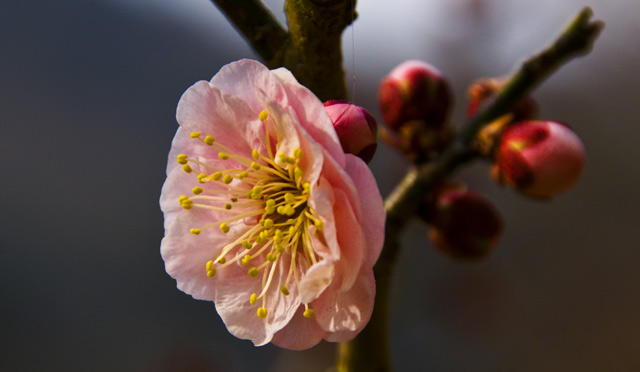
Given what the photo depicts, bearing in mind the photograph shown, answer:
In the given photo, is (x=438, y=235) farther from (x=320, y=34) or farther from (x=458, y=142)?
(x=320, y=34)

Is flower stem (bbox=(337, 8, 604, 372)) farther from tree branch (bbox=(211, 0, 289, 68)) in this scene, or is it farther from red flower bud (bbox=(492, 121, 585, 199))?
tree branch (bbox=(211, 0, 289, 68))

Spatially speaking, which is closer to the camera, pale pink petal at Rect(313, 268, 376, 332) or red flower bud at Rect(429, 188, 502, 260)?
pale pink petal at Rect(313, 268, 376, 332)

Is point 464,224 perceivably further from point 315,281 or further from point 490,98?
point 315,281

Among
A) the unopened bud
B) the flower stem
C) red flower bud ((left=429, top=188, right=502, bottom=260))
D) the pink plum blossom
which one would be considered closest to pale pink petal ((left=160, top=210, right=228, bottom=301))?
the pink plum blossom

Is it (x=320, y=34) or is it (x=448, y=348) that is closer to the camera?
(x=320, y=34)

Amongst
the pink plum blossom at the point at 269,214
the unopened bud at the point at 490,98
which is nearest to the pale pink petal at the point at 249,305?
the pink plum blossom at the point at 269,214

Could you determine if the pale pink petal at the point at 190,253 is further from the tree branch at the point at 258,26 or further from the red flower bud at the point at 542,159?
the red flower bud at the point at 542,159

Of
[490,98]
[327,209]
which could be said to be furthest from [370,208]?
[490,98]

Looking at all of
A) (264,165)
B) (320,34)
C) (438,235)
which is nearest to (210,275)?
(264,165)
